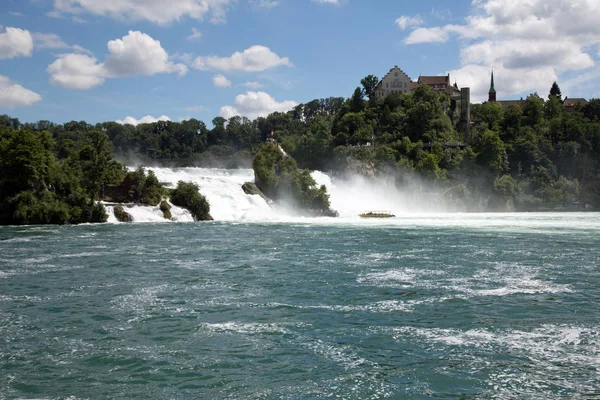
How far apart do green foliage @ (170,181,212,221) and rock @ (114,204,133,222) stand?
3.82 metres

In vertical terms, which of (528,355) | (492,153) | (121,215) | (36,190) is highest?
(492,153)

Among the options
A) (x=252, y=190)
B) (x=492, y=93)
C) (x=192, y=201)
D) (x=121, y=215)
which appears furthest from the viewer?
(x=492, y=93)

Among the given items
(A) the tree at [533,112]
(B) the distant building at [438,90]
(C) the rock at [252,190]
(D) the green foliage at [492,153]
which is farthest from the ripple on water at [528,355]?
(A) the tree at [533,112]

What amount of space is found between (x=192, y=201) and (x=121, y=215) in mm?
5041

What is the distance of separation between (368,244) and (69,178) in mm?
22405

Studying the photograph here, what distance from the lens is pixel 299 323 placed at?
11977 millimetres

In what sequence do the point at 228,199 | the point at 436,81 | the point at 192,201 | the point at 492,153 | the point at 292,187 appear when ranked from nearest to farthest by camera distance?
the point at 192,201, the point at 228,199, the point at 292,187, the point at 492,153, the point at 436,81

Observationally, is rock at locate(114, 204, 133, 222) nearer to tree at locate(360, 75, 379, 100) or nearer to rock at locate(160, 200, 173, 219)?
rock at locate(160, 200, 173, 219)

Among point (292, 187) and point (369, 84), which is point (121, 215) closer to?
point (292, 187)

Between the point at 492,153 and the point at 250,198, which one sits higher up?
the point at 492,153

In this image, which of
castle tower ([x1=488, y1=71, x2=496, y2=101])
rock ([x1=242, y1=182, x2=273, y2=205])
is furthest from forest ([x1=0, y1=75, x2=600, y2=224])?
castle tower ([x1=488, y1=71, x2=496, y2=101])

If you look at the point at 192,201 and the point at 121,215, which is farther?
the point at 192,201

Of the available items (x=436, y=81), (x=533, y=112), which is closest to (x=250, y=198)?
(x=533, y=112)

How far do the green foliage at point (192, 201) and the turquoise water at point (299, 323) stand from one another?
16.6 meters
